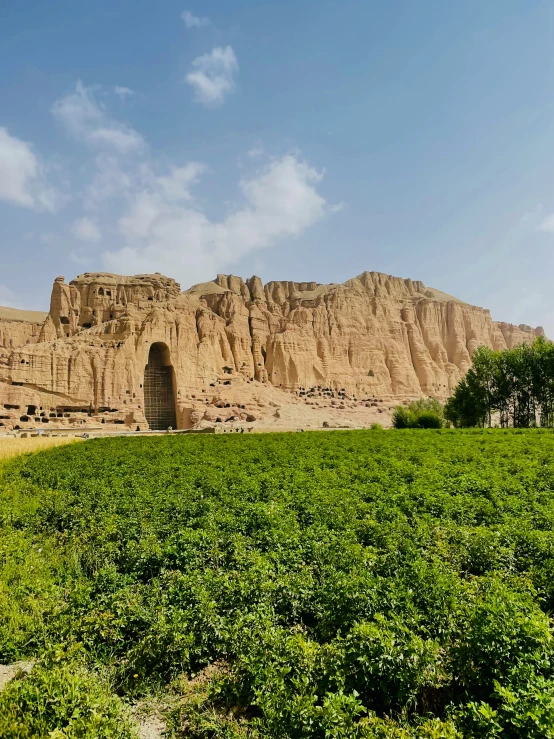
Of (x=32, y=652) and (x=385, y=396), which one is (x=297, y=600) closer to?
(x=32, y=652)

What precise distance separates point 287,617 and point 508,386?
196 feet

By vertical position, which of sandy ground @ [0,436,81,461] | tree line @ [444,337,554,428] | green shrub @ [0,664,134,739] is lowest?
green shrub @ [0,664,134,739]

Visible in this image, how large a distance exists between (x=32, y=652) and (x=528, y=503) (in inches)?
412

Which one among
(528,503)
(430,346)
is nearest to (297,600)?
(528,503)

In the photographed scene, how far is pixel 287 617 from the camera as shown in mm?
6117

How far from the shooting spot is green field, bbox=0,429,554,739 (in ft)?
13.4

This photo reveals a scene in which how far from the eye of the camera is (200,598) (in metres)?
5.83

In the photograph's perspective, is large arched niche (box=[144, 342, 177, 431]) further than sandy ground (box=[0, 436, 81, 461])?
Yes

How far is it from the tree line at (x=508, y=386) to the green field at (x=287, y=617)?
1988 inches

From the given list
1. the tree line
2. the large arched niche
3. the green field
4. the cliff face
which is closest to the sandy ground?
the green field

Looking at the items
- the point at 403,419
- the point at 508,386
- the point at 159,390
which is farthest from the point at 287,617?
the point at 159,390

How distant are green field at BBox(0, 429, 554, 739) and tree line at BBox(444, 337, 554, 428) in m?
50.5

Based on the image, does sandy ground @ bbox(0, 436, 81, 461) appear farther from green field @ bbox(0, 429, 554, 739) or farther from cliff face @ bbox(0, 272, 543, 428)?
cliff face @ bbox(0, 272, 543, 428)

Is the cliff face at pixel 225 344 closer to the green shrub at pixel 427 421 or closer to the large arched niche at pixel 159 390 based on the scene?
the large arched niche at pixel 159 390
